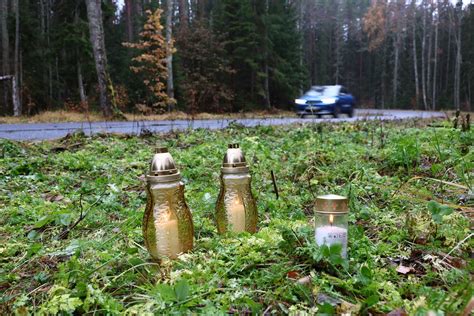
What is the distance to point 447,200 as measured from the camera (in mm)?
2797

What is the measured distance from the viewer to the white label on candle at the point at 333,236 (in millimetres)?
1690

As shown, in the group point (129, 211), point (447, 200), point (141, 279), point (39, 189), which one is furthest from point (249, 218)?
point (39, 189)

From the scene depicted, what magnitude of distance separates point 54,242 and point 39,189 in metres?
1.59

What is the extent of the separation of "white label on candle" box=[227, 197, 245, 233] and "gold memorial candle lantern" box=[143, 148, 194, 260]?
1.07ft

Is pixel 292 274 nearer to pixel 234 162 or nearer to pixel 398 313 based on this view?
pixel 398 313

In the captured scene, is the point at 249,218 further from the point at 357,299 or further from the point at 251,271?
the point at 357,299

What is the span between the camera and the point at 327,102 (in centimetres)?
1775

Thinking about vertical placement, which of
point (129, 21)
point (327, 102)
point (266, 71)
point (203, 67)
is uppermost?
point (129, 21)

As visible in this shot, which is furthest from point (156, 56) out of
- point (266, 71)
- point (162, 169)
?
point (162, 169)

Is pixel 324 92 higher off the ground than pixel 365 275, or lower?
higher

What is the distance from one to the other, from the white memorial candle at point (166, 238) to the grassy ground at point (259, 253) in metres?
0.06

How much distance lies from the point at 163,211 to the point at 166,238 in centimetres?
12

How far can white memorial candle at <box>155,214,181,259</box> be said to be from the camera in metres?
1.83

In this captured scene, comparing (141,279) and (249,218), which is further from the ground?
(249,218)
